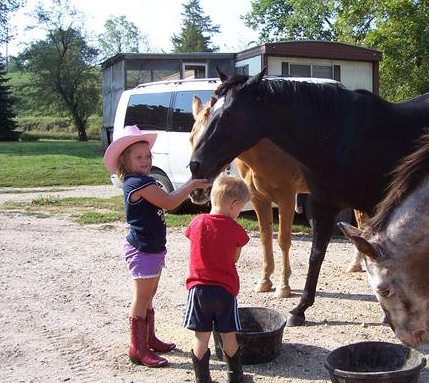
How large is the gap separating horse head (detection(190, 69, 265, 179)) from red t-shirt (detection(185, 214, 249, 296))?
939 millimetres

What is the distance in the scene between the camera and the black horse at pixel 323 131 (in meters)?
4.39

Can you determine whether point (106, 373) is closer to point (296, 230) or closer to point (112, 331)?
point (112, 331)

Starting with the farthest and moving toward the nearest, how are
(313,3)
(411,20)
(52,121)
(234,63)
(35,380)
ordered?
(52,121) → (313,3) → (411,20) → (234,63) → (35,380)

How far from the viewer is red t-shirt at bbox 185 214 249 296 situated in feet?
11.6

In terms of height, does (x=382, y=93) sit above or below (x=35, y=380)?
above

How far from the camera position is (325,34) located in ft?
132

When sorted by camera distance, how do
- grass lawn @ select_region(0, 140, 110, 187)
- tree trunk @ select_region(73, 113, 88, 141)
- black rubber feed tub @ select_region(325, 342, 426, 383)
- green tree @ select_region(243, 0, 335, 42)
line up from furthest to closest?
tree trunk @ select_region(73, 113, 88, 141)
green tree @ select_region(243, 0, 335, 42)
grass lawn @ select_region(0, 140, 110, 187)
black rubber feed tub @ select_region(325, 342, 426, 383)

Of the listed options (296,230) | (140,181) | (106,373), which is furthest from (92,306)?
(296,230)

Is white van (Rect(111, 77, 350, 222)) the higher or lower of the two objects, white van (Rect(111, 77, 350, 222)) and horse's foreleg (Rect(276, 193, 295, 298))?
the higher

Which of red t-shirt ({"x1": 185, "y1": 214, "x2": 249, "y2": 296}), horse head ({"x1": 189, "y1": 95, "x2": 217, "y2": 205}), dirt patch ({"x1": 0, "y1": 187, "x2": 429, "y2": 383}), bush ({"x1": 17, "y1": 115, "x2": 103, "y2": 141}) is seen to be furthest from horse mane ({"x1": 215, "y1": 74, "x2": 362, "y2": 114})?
bush ({"x1": 17, "y1": 115, "x2": 103, "y2": 141})

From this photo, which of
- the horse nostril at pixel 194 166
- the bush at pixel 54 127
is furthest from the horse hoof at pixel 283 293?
the bush at pixel 54 127

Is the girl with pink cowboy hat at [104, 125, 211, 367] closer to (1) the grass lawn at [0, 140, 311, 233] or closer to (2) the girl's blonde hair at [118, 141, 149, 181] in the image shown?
(2) the girl's blonde hair at [118, 141, 149, 181]

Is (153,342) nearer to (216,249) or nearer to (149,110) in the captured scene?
(216,249)

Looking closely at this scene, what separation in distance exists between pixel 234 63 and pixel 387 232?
13.5m
